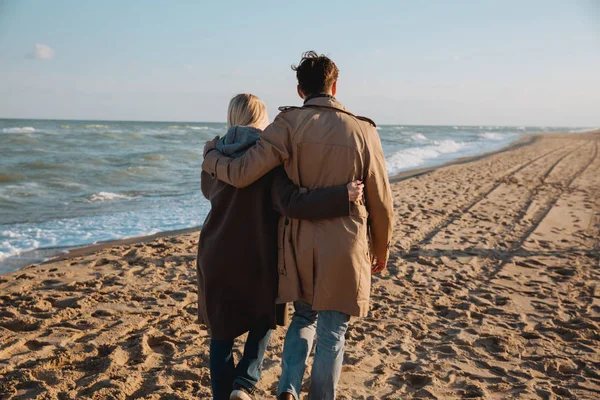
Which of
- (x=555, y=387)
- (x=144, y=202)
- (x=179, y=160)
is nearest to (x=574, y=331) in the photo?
(x=555, y=387)

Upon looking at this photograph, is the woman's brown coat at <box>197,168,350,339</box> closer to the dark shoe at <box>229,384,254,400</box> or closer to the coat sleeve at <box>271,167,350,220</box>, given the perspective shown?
the coat sleeve at <box>271,167,350,220</box>

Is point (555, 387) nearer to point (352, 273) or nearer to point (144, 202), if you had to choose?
point (352, 273)

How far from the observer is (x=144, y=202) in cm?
980

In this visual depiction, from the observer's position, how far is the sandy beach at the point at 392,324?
2.88 metres

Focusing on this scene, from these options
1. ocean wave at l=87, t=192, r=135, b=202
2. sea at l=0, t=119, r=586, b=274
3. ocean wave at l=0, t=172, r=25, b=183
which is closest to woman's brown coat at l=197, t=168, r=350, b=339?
sea at l=0, t=119, r=586, b=274

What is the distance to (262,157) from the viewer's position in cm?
203

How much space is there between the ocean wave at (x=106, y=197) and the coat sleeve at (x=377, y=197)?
28.8ft

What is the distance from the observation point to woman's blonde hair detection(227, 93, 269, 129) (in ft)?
7.44

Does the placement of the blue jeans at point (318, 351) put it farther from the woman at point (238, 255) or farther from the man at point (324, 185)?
the woman at point (238, 255)

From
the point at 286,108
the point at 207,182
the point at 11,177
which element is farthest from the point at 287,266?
the point at 11,177

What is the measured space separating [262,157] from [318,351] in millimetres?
917

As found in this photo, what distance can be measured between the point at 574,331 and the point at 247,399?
2748mm

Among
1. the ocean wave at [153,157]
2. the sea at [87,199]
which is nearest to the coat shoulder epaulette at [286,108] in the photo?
the sea at [87,199]

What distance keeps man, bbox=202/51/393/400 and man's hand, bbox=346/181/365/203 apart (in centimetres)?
3
